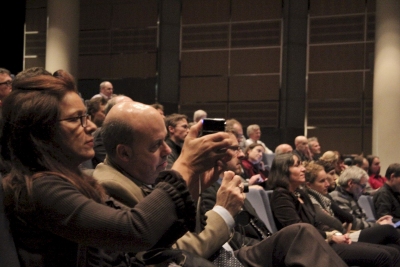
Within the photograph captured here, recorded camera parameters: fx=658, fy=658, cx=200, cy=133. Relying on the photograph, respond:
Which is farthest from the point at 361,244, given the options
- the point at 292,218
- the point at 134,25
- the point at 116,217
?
the point at 134,25

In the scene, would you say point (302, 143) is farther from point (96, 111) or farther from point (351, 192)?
point (96, 111)

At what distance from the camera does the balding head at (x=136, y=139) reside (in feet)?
6.89

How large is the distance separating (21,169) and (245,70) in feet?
38.2

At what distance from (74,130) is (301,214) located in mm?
3437

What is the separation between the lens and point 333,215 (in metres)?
5.71

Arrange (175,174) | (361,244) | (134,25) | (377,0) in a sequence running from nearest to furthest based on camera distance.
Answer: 1. (175,174)
2. (361,244)
3. (377,0)
4. (134,25)

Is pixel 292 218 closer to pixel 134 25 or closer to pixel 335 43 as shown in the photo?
pixel 335 43

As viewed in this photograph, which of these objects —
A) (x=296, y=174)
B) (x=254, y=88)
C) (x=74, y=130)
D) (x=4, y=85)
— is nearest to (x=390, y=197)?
(x=296, y=174)

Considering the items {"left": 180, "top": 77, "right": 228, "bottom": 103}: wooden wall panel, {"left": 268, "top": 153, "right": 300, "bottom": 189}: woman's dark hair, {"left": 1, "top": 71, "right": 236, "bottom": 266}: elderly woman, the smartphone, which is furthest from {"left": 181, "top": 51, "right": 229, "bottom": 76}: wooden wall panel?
{"left": 1, "top": 71, "right": 236, "bottom": 266}: elderly woman

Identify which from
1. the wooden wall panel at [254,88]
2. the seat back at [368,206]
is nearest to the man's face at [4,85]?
the seat back at [368,206]

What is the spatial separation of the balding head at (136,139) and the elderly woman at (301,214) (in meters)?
2.62

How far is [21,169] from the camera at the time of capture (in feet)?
5.32

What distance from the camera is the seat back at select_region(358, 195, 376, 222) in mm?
7040

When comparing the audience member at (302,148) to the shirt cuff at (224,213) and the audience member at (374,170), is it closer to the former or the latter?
the audience member at (374,170)
